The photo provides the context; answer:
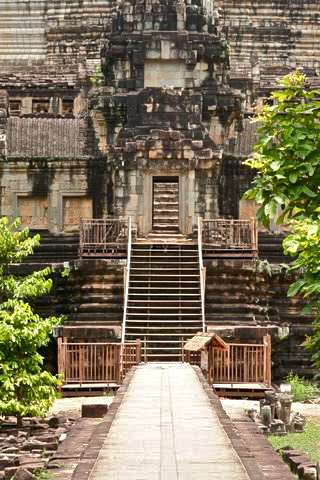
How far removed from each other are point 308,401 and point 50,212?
10.5 m

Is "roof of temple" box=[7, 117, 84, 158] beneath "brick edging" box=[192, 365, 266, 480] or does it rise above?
above

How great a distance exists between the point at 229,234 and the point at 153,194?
3.78 metres

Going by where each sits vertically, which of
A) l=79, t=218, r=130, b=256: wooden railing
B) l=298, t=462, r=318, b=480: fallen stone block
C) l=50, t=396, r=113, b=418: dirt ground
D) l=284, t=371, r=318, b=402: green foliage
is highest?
l=79, t=218, r=130, b=256: wooden railing

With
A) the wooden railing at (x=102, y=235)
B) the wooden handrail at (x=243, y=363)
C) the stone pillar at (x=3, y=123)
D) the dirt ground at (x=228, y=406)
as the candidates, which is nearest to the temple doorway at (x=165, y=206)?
the wooden railing at (x=102, y=235)

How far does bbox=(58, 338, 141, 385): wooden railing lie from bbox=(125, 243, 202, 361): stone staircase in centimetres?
65

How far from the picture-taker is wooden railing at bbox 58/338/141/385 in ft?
90.3

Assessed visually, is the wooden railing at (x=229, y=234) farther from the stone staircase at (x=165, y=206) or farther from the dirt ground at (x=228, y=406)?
the dirt ground at (x=228, y=406)


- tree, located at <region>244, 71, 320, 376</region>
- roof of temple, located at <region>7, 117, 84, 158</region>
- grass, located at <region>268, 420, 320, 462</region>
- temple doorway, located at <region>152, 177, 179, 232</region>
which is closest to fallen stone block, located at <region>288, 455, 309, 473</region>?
grass, located at <region>268, 420, 320, 462</region>

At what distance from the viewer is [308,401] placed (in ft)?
90.9

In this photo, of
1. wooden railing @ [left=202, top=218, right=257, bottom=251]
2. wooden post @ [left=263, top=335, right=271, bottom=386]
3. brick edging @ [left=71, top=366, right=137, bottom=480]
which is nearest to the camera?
brick edging @ [left=71, top=366, right=137, bottom=480]

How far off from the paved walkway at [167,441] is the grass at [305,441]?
6.56 ft

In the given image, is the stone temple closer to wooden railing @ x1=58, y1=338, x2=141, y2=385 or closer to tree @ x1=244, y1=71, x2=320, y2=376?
wooden railing @ x1=58, y1=338, x2=141, y2=385

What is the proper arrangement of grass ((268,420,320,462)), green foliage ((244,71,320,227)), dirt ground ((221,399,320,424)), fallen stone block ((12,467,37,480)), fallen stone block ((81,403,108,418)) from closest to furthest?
green foliage ((244,71,320,227)) < fallen stone block ((12,467,37,480)) < grass ((268,420,320,462)) < fallen stone block ((81,403,108,418)) < dirt ground ((221,399,320,424))

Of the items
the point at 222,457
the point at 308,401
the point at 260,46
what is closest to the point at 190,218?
the point at 308,401
